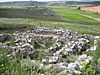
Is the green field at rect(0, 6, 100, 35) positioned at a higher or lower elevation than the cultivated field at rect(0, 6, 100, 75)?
lower

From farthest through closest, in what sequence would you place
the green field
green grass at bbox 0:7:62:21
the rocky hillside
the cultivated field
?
green grass at bbox 0:7:62:21
the green field
the rocky hillside
the cultivated field

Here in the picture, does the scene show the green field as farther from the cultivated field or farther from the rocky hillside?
the rocky hillside

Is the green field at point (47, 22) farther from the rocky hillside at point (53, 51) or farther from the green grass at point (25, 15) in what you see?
the rocky hillside at point (53, 51)

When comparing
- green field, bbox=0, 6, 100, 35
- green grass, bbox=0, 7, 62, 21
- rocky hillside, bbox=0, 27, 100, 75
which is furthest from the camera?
green grass, bbox=0, 7, 62, 21

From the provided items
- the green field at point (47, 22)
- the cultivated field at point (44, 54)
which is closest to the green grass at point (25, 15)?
the green field at point (47, 22)

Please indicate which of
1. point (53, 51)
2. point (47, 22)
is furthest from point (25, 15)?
point (53, 51)

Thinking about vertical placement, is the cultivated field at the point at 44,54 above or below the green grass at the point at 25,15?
above

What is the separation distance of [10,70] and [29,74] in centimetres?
57

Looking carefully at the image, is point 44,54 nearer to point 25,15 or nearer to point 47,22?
point 47,22

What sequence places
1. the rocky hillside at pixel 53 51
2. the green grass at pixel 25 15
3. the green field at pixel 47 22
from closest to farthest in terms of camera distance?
the rocky hillside at pixel 53 51 → the green field at pixel 47 22 → the green grass at pixel 25 15

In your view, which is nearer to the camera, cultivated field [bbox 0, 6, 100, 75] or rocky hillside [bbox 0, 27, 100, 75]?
cultivated field [bbox 0, 6, 100, 75]

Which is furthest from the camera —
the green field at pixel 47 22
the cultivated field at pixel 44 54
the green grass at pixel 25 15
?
the green grass at pixel 25 15

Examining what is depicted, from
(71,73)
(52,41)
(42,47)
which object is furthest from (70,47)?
(71,73)

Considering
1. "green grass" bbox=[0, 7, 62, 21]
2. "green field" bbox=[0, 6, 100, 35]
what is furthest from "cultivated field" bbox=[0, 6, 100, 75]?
"green grass" bbox=[0, 7, 62, 21]
